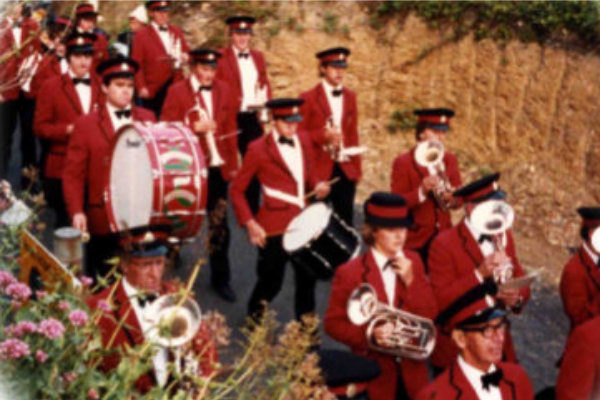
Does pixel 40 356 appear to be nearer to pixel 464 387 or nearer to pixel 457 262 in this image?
pixel 464 387

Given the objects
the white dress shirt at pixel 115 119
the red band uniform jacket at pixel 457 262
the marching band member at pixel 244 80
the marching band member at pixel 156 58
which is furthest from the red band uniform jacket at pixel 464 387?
the marching band member at pixel 156 58

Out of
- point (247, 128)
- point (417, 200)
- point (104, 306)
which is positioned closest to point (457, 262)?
point (417, 200)

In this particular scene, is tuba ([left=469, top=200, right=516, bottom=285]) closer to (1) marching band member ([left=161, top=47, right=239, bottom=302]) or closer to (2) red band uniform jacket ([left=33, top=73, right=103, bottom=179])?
(1) marching band member ([left=161, top=47, right=239, bottom=302])

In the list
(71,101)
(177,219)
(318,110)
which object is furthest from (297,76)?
(177,219)

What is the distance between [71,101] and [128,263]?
3.78m

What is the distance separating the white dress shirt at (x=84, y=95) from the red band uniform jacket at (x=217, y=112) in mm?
737

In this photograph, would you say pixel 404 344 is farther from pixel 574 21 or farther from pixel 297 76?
pixel 297 76

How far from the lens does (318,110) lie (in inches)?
362

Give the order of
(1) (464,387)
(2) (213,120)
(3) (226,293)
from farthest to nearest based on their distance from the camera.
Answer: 1. (2) (213,120)
2. (3) (226,293)
3. (1) (464,387)

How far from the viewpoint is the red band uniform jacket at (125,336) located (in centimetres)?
310

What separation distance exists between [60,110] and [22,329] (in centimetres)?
604

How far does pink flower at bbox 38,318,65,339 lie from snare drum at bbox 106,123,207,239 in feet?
13.2

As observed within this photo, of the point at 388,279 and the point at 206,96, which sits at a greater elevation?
the point at 206,96

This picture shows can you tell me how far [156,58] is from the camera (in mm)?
11414
